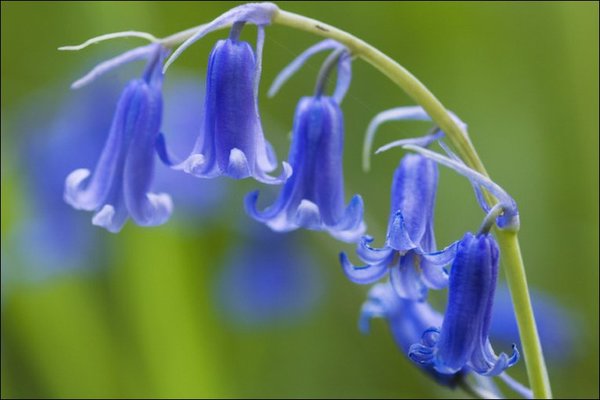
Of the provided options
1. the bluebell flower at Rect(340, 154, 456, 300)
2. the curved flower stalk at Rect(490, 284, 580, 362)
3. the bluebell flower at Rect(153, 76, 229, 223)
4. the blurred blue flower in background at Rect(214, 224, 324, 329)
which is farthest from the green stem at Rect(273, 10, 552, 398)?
the blurred blue flower in background at Rect(214, 224, 324, 329)

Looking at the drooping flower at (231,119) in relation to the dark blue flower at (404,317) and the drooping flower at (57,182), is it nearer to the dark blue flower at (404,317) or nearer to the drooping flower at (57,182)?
the dark blue flower at (404,317)

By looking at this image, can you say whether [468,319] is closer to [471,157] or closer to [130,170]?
[471,157]

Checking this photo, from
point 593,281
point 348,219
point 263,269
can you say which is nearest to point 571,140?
point 593,281

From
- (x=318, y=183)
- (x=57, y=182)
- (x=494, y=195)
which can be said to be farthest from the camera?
(x=57, y=182)

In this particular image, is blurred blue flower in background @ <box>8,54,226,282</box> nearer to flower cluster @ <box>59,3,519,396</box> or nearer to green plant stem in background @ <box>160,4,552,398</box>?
flower cluster @ <box>59,3,519,396</box>

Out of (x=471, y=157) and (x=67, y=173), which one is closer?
(x=471, y=157)

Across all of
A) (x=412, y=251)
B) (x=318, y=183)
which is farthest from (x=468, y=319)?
(x=318, y=183)

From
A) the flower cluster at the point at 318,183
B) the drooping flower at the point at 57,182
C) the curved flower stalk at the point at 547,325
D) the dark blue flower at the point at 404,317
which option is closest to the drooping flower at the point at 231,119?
the flower cluster at the point at 318,183
